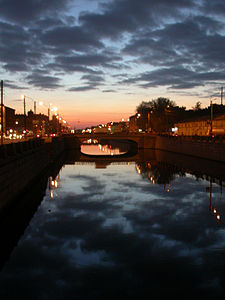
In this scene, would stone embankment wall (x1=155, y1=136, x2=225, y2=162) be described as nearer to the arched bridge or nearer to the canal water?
the arched bridge

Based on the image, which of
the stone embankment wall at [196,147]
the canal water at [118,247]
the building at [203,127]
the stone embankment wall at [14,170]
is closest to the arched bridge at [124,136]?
the building at [203,127]

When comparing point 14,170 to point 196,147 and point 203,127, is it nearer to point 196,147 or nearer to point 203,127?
point 196,147

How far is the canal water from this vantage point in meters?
14.2

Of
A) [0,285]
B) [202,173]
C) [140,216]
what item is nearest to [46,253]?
[0,285]

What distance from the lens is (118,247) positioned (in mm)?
18875

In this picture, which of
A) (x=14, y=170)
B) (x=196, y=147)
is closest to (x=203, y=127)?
(x=196, y=147)

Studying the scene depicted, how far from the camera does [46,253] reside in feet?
59.8

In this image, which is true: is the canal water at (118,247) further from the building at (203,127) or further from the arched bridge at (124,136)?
the arched bridge at (124,136)

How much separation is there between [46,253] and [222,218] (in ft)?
42.1

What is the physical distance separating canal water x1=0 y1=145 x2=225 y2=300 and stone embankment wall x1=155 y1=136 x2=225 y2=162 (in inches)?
1049

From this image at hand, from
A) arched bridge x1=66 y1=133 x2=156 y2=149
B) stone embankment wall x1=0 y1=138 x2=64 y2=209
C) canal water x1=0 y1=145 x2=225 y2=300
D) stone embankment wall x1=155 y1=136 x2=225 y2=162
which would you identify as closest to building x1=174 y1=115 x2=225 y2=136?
stone embankment wall x1=155 y1=136 x2=225 y2=162

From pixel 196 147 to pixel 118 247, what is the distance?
188 ft

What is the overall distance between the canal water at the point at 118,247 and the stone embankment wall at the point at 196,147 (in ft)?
87.4

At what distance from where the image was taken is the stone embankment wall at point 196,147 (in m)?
60.8
